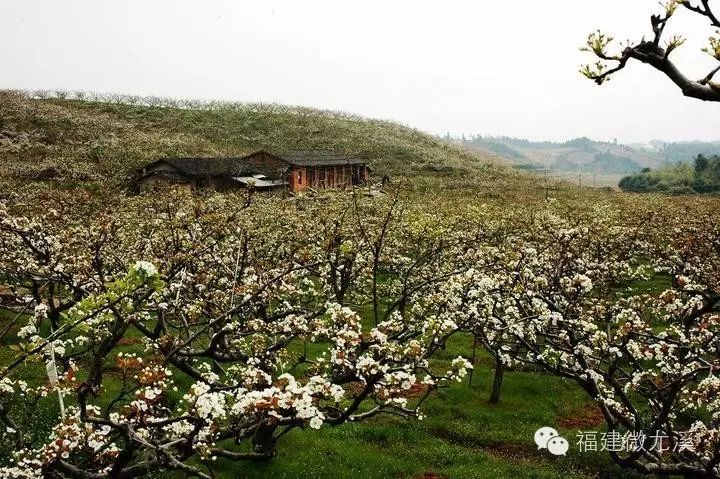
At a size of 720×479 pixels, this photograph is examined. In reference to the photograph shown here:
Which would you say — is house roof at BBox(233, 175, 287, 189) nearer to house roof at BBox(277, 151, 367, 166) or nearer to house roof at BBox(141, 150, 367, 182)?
house roof at BBox(141, 150, 367, 182)

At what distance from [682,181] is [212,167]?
116620 millimetres

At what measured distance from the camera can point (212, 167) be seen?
73812mm

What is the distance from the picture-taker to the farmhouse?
70875mm

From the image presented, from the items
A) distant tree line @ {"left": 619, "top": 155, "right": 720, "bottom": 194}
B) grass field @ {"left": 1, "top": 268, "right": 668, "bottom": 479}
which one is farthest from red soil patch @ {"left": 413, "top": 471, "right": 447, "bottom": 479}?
distant tree line @ {"left": 619, "top": 155, "right": 720, "bottom": 194}

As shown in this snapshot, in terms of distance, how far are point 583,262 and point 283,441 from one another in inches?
646

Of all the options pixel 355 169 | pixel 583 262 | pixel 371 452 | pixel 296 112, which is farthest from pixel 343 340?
pixel 296 112

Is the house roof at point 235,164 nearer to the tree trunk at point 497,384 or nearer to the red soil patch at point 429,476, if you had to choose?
the tree trunk at point 497,384

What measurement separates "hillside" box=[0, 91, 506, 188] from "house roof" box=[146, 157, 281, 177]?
29.4 feet

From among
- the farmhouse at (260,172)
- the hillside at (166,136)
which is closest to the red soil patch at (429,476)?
the farmhouse at (260,172)

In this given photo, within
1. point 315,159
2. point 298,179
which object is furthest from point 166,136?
point 298,179

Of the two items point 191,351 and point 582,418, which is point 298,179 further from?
point 191,351

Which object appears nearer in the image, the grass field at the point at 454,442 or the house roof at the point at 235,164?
the grass field at the point at 454,442

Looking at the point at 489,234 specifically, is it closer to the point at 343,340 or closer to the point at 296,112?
the point at 343,340

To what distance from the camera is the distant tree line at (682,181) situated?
12006cm
